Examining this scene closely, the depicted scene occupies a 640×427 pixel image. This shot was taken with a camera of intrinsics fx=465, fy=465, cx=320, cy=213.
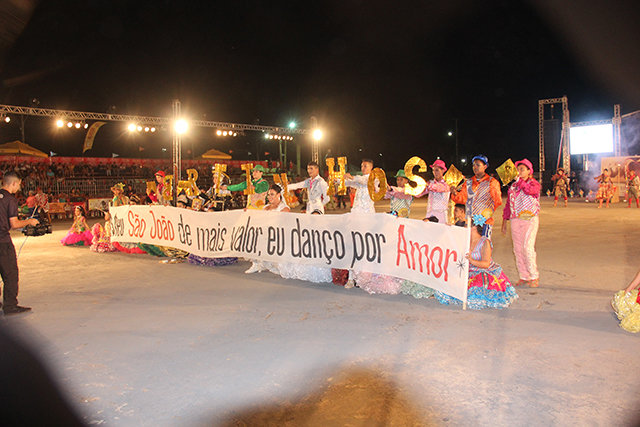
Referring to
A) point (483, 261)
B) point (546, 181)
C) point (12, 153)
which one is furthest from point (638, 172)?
point (12, 153)

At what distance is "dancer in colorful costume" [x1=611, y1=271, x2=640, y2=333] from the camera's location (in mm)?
4547

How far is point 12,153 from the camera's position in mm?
24250

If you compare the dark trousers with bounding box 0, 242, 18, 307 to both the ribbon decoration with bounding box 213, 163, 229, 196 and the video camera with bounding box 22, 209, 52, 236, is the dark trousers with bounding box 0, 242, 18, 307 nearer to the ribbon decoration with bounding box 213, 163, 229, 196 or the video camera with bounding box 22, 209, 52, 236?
the video camera with bounding box 22, 209, 52, 236

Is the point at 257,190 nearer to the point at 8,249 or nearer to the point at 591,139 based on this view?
the point at 8,249

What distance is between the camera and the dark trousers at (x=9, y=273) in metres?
5.75

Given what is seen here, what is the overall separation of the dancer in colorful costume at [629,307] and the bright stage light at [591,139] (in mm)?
28027

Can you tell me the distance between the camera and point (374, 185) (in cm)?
690

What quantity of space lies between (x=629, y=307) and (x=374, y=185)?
348cm

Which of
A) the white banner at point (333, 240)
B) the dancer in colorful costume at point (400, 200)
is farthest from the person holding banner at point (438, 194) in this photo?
the white banner at point (333, 240)

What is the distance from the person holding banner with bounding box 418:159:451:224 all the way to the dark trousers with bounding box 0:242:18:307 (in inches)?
221

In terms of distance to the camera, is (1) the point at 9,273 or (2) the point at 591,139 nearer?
(1) the point at 9,273

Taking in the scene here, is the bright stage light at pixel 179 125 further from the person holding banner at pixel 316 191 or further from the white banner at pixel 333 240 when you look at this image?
the person holding banner at pixel 316 191

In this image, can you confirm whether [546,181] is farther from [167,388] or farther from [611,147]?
[167,388]

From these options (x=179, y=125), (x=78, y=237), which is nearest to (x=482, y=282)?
(x=78, y=237)
